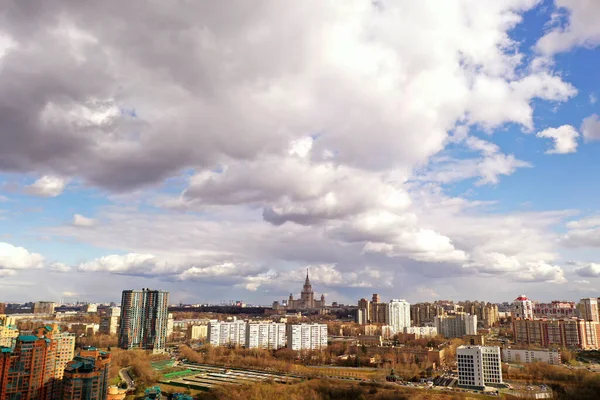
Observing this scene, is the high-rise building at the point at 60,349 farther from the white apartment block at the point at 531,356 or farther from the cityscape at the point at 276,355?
the white apartment block at the point at 531,356

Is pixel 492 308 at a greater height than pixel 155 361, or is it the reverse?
pixel 492 308

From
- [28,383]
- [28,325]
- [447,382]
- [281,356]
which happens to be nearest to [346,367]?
[281,356]

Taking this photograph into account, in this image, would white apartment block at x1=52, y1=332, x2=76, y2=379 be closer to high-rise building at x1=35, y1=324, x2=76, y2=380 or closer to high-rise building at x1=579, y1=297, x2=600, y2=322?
high-rise building at x1=35, y1=324, x2=76, y2=380

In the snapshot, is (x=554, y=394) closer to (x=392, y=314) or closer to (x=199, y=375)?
(x=199, y=375)

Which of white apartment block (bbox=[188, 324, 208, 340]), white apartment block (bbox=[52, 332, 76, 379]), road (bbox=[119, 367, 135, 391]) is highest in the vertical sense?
white apartment block (bbox=[52, 332, 76, 379])

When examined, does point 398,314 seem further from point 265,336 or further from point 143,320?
point 143,320

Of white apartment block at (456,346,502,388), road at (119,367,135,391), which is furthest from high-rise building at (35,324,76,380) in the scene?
white apartment block at (456,346,502,388)
